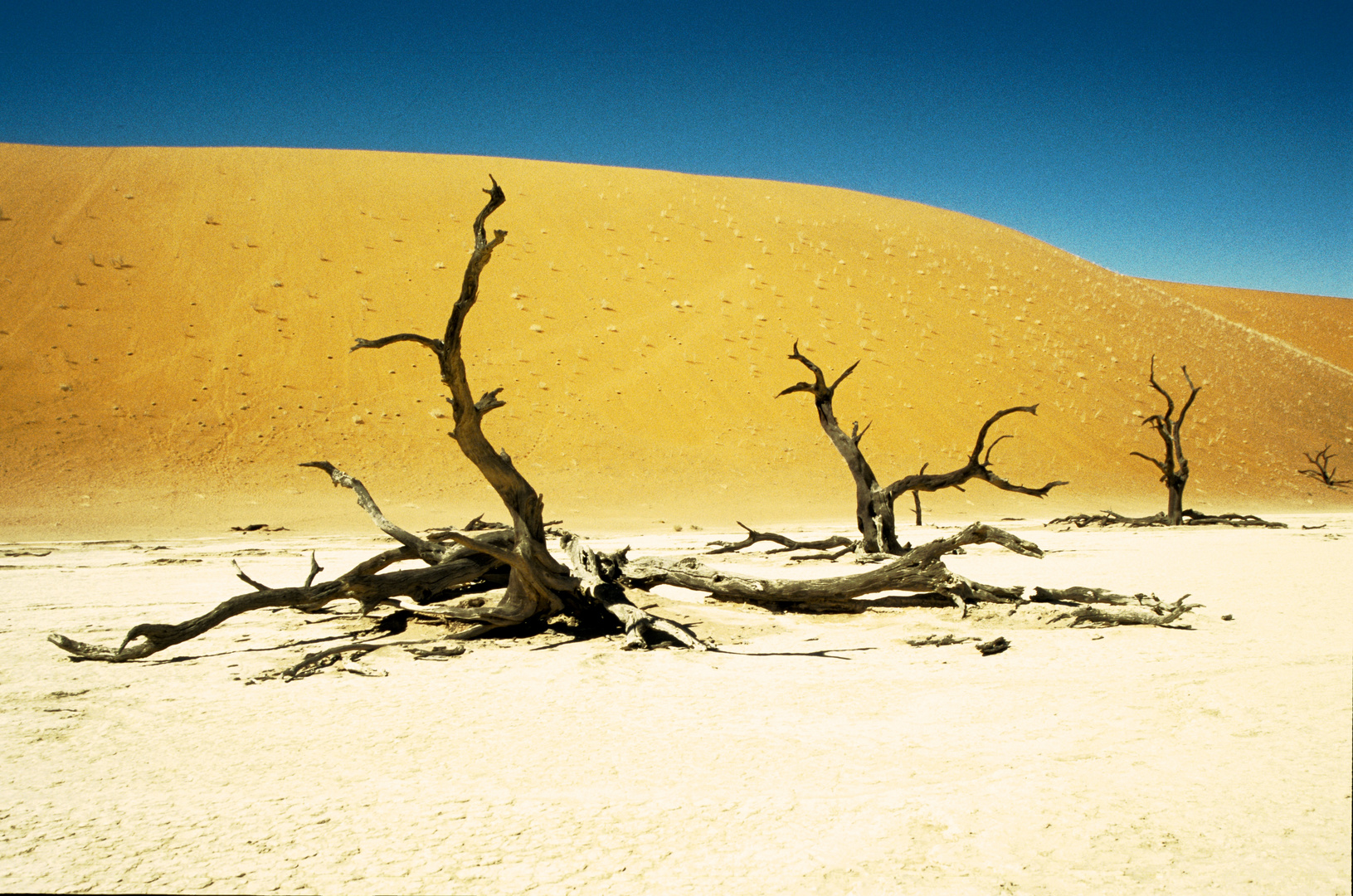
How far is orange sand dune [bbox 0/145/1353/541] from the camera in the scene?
22500 millimetres

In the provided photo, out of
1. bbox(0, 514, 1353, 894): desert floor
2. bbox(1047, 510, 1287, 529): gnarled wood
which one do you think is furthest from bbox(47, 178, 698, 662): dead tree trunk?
bbox(1047, 510, 1287, 529): gnarled wood

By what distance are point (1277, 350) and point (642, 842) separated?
49.5 meters

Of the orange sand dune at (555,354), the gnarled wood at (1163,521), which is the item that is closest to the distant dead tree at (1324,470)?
the orange sand dune at (555,354)

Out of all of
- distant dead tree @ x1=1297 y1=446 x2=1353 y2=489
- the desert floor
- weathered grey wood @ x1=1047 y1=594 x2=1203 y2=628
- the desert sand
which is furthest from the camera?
distant dead tree @ x1=1297 y1=446 x2=1353 y2=489

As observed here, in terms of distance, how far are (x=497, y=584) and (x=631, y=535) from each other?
8.71m

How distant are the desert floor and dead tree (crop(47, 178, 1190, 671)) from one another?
229mm

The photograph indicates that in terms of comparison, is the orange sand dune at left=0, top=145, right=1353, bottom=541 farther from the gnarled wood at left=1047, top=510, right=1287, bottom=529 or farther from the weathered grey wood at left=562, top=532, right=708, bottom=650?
the weathered grey wood at left=562, top=532, right=708, bottom=650

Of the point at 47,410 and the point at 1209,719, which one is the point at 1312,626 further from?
the point at 47,410

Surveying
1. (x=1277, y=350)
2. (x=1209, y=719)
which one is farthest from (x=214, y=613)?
(x=1277, y=350)

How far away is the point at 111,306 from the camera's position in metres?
27.3

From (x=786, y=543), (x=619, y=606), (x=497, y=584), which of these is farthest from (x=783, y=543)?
(x=619, y=606)

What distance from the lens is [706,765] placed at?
3.76 meters

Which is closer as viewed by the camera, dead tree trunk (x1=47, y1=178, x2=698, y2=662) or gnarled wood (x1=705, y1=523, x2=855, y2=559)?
dead tree trunk (x1=47, y1=178, x2=698, y2=662)

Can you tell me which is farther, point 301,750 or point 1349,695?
point 1349,695
